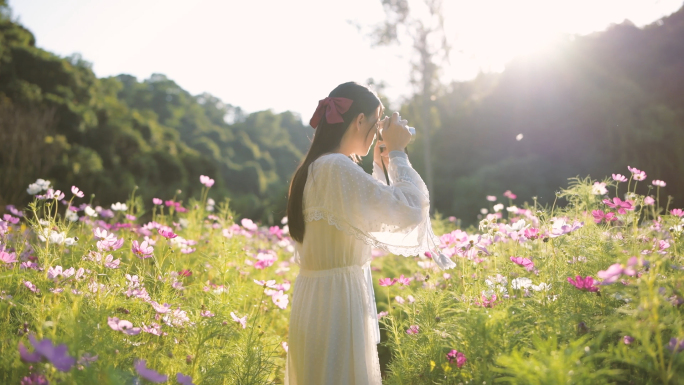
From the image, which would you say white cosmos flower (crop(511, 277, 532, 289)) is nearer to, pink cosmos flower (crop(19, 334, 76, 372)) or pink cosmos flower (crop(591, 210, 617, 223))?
pink cosmos flower (crop(591, 210, 617, 223))

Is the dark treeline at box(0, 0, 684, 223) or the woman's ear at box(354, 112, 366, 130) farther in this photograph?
the dark treeline at box(0, 0, 684, 223)

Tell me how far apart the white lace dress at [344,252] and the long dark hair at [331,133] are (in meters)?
0.06

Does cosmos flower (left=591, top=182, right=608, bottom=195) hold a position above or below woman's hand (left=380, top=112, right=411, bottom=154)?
below

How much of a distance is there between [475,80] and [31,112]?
36.6 ft

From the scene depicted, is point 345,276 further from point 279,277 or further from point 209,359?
Result: point 279,277

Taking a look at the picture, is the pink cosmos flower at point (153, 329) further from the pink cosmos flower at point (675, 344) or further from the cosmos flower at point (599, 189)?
the cosmos flower at point (599, 189)

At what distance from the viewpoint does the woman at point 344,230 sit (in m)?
1.48

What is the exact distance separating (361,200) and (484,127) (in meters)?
12.0

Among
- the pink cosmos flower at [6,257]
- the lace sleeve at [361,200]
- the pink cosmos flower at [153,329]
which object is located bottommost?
the pink cosmos flower at [153,329]

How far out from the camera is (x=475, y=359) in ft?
4.46

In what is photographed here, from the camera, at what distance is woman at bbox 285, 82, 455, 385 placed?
1480 millimetres

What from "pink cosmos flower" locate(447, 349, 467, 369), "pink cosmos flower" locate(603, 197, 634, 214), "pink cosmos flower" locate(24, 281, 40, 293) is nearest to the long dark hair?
"pink cosmos flower" locate(447, 349, 467, 369)

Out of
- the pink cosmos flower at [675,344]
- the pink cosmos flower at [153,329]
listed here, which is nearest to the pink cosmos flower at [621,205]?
the pink cosmos flower at [675,344]

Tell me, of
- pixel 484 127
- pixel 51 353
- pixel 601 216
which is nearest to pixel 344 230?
pixel 51 353
